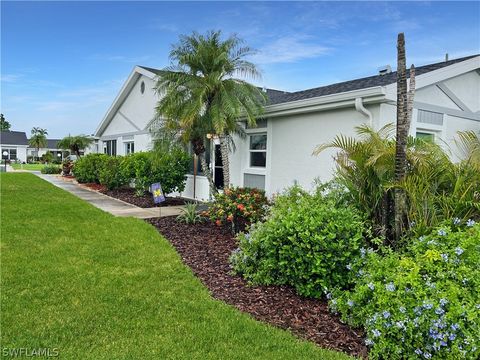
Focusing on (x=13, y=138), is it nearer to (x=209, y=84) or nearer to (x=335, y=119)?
(x=209, y=84)

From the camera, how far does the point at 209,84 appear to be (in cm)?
880

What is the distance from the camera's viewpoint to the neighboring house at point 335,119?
738cm

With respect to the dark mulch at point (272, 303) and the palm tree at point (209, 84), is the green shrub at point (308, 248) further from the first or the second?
the palm tree at point (209, 84)

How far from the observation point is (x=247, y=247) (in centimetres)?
487

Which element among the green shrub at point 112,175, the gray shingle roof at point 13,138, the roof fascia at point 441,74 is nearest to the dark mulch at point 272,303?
the roof fascia at point 441,74

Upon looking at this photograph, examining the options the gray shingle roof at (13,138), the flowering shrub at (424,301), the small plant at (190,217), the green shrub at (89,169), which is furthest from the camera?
the gray shingle roof at (13,138)

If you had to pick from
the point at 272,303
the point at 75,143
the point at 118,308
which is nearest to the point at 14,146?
the point at 75,143

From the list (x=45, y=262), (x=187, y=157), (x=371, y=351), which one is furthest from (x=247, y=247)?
(x=187, y=157)

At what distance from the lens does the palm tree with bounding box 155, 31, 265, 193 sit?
8727mm

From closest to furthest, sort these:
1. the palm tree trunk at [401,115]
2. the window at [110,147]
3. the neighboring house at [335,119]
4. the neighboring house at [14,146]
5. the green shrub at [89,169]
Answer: the palm tree trunk at [401,115], the neighboring house at [335,119], the green shrub at [89,169], the window at [110,147], the neighboring house at [14,146]

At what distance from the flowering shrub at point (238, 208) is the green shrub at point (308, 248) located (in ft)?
7.01

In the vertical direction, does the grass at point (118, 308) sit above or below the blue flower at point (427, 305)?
below

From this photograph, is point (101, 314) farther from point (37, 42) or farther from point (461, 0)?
point (37, 42)

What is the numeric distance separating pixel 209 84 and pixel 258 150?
2.62 meters
